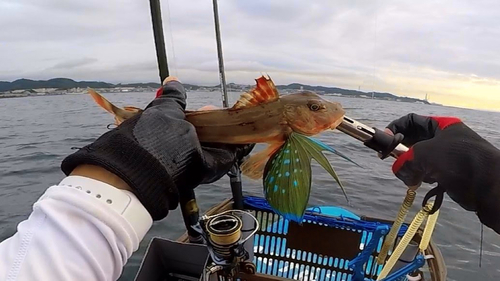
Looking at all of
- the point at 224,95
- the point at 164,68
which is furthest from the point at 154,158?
the point at 224,95

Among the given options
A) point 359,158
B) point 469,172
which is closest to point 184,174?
point 469,172

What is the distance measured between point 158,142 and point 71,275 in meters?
0.55

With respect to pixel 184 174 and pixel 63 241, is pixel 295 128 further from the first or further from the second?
pixel 63 241

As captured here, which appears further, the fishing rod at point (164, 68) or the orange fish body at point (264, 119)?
the fishing rod at point (164, 68)

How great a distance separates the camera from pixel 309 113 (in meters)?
1.97

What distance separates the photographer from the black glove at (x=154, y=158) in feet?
3.49

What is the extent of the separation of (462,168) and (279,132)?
2.92 ft

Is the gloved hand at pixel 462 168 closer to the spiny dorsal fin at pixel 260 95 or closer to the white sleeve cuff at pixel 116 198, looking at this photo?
the spiny dorsal fin at pixel 260 95

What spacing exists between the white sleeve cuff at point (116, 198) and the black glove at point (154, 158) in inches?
1.4

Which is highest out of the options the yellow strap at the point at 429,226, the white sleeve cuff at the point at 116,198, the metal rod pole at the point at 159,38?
the metal rod pole at the point at 159,38

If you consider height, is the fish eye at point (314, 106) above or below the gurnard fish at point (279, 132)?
above

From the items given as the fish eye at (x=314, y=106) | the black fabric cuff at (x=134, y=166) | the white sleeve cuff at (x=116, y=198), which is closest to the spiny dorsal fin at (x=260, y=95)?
the fish eye at (x=314, y=106)

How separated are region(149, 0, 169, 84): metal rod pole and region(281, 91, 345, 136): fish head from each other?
1.36 metres

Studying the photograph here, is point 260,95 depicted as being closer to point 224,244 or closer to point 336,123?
point 336,123
